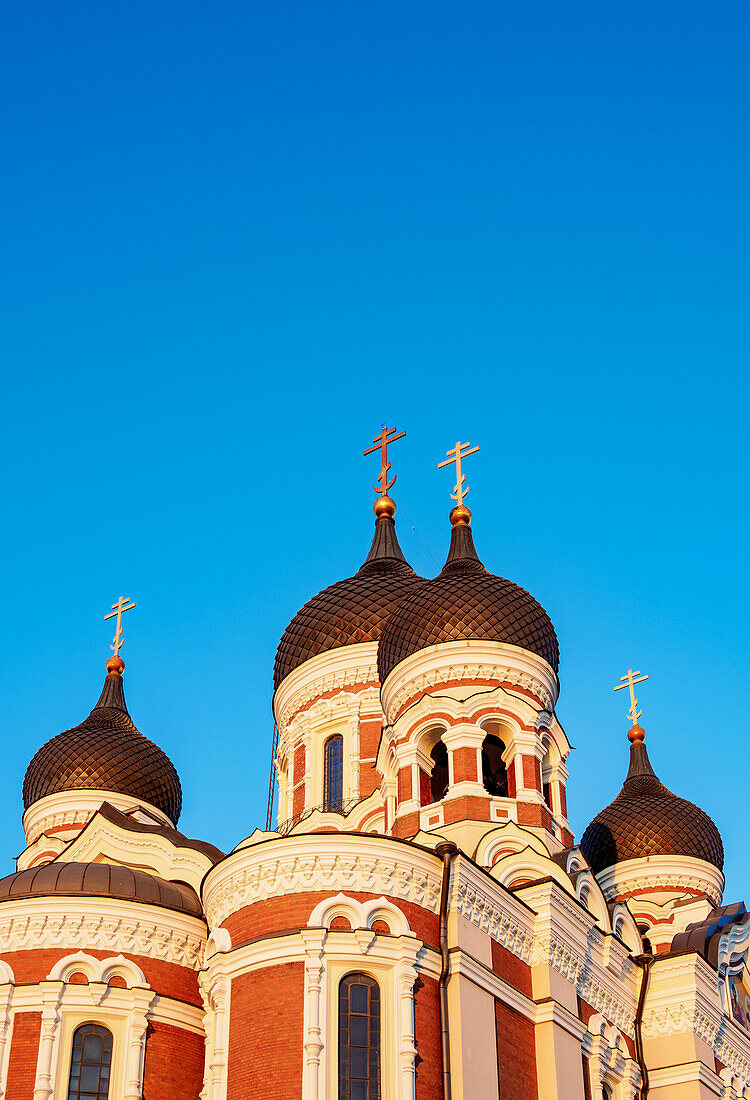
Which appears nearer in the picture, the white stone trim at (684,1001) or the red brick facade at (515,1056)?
the red brick facade at (515,1056)

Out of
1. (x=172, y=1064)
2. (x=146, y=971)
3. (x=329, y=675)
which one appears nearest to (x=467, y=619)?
(x=329, y=675)

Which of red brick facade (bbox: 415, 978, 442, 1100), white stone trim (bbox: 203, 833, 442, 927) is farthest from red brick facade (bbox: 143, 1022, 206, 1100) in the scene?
red brick facade (bbox: 415, 978, 442, 1100)

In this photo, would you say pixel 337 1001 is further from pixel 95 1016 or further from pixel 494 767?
pixel 494 767

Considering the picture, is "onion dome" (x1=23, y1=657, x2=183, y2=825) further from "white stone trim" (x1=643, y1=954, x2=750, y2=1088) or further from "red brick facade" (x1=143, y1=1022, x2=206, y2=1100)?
"white stone trim" (x1=643, y1=954, x2=750, y2=1088)

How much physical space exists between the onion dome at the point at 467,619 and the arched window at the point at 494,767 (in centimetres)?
144

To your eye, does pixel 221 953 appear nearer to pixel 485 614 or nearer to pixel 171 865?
pixel 171 865

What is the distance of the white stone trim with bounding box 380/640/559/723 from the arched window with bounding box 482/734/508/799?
87 centimetres

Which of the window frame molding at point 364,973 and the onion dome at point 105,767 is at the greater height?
the onion dome at point 105,767

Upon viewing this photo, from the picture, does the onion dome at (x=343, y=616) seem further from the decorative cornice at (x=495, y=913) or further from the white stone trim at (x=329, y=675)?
the decorative cornice at (x=495, y=913)

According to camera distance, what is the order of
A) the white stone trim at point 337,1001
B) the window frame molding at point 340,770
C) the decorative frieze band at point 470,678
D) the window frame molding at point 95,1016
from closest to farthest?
the white stone trim at point 337,1001
the window frame molding at point 95,1016
the decorative frieze band at point 470,678
the window frame molding at point 340,770

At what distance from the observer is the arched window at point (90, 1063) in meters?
16.6

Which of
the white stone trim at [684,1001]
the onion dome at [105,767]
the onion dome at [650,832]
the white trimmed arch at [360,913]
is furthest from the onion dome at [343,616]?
the white trimmed arch at [360,913]

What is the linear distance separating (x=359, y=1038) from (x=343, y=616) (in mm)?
10969

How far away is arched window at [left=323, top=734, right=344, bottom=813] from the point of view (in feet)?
79.7
